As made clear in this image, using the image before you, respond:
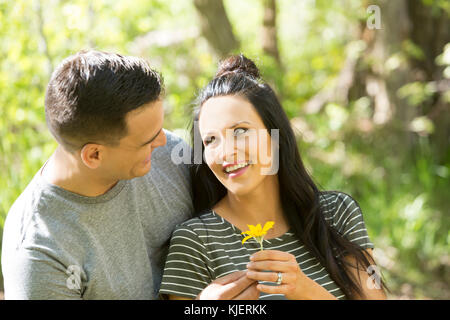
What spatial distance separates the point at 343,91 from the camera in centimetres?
534

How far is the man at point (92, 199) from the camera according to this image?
75.4 inches

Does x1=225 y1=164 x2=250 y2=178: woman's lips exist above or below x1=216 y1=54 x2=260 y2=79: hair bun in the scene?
below

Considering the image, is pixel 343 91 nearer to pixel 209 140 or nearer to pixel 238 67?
pixel 238 67

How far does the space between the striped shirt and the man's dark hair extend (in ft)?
1.63

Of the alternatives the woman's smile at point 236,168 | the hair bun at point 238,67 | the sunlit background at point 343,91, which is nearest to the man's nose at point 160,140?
the woman's smile at point 236,168

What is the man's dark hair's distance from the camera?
1.94 m

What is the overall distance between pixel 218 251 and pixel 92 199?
1.74ft

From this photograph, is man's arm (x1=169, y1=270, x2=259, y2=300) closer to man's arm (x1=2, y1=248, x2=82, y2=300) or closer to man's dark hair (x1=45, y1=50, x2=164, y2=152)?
man's arm (x1=2, y1=248, x2=82, y2=300)

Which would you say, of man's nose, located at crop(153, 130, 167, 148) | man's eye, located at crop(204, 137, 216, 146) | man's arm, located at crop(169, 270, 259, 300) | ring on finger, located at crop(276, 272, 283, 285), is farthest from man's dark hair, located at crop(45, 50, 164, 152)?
ring on finger, located at crop(276, 272, 283, 285)

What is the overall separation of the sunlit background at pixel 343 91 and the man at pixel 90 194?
1.65 m

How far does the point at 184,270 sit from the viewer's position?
2109mm

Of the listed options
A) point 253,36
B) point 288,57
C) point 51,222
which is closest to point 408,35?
point 288,57

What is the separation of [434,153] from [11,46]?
3.78 meters
